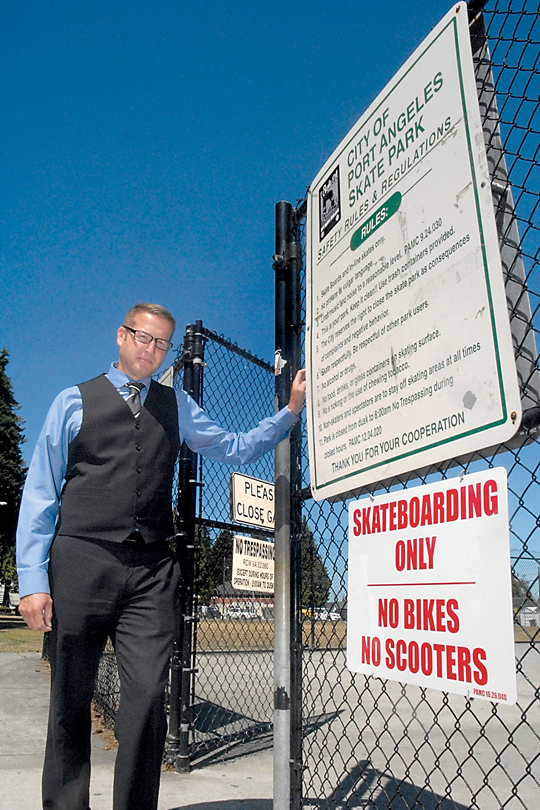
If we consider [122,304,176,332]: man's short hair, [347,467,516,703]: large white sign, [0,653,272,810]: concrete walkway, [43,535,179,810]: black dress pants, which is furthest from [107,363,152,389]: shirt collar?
[0,653,272,810]: concrete walkway

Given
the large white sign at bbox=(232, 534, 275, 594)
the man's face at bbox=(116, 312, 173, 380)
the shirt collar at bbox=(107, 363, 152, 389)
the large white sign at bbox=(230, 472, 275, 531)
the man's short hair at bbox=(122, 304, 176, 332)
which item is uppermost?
the man's short hair at bbox=(122, 304, 176, 332)

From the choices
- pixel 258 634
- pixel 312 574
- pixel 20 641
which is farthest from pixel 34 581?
pixel 20 641

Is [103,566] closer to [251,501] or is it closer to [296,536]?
[296,536]

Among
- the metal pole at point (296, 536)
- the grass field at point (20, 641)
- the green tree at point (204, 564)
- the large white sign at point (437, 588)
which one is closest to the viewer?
the large white sign at point (437, 588)

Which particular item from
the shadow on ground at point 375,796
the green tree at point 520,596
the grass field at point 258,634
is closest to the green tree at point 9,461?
the grass field at point 258,634

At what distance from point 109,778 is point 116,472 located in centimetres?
240

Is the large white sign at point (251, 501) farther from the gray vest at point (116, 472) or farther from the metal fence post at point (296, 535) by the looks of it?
the gray vest at point (116, 472)

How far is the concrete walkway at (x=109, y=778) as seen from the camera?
3283mm

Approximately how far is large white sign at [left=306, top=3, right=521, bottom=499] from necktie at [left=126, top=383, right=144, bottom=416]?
0.70 meters

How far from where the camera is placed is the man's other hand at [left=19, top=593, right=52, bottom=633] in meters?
2.27

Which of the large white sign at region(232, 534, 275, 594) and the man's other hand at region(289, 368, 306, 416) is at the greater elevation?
the man's other hand at region(289, 368, 306, 416)

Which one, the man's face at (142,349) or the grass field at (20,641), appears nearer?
the man's face at (142,349)

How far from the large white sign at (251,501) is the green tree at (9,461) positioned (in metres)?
23.2

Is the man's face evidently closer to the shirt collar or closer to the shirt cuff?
the shirt collar
